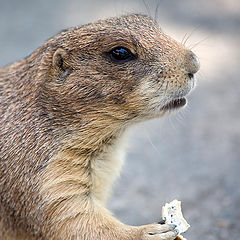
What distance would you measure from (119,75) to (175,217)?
1113 millimetres

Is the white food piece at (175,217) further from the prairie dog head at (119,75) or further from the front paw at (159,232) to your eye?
the prairie dog head at (119,75)

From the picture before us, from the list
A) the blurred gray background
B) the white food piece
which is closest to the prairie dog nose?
the blurred gray background

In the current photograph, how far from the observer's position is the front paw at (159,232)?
3.65 metres

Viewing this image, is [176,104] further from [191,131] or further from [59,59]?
[191,131]

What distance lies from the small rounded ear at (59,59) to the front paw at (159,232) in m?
1.36

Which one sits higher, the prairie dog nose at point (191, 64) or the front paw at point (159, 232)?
the prairie dog nose at point (191, 64)

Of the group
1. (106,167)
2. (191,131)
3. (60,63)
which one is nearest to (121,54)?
(60,63)

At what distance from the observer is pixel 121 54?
384 cm

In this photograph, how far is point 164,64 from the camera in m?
3.80

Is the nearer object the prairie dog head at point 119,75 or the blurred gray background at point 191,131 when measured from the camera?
the prairie dog head at point 119,75

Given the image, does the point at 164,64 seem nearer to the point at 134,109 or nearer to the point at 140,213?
the point at 134,109

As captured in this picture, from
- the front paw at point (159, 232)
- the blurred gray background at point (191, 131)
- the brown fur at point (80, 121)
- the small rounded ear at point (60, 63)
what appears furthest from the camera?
the blurred gray background at point (191, 131)

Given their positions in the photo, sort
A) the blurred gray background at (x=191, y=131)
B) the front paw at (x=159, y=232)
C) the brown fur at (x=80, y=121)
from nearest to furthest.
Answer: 1. the front paw at (x=159, y=232)
2. the brown fur at (x=80, y=121)
3. the blurred gray background at (x=191, y=131)

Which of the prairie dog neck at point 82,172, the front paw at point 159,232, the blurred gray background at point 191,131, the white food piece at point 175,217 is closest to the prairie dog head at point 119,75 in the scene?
the prairie dog neck at point 82,172
